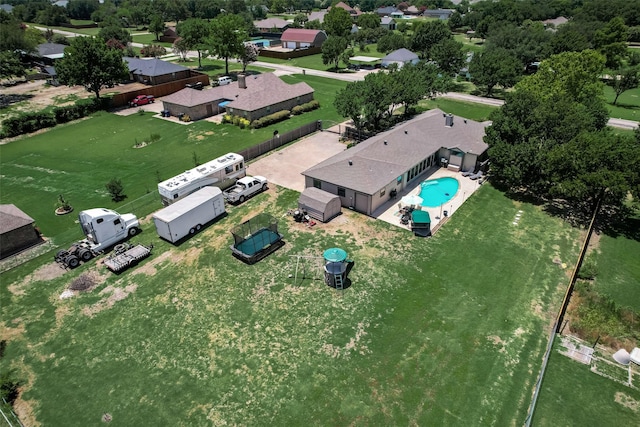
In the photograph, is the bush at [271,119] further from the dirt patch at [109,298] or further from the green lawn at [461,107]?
the dirt patch at [109,298]

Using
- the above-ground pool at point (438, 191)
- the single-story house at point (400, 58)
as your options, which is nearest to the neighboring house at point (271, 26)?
the single-story house at point (400, 58)

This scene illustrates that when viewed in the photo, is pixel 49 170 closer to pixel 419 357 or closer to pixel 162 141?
pixel 162 141

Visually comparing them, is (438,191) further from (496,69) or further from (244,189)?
(496,69)

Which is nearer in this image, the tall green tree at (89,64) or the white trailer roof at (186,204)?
the white trailer roof at (186,204)

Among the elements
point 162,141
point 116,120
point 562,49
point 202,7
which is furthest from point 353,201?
point 202,7

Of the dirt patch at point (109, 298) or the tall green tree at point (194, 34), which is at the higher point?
the tall green tree at point (194, 34)

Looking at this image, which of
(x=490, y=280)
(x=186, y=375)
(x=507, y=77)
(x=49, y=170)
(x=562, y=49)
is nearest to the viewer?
(x=186, y=375)
